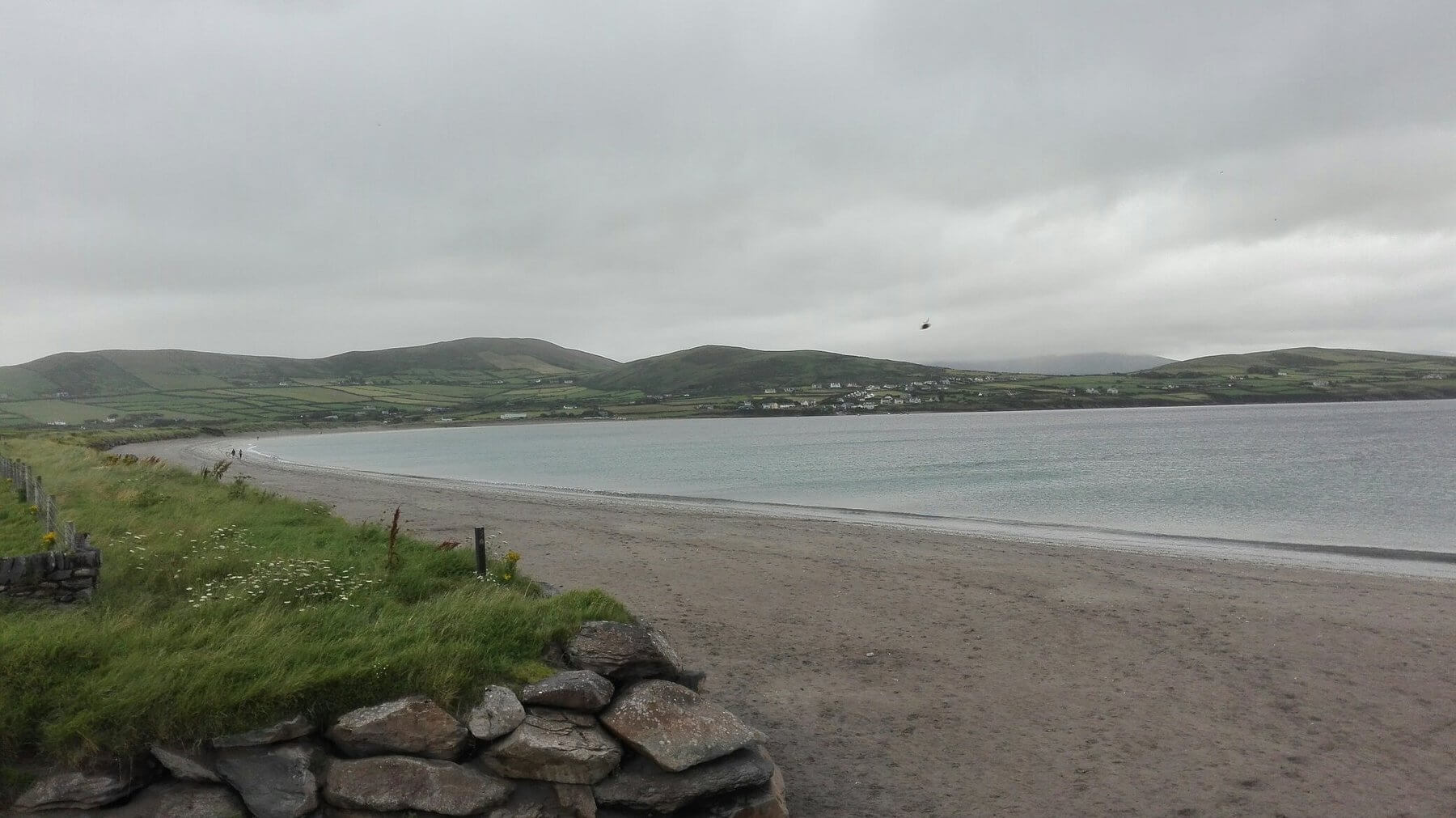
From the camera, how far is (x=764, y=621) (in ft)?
47.6

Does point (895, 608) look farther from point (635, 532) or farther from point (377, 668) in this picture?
point (635, 532)

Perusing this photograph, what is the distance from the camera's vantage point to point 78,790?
19.9ft

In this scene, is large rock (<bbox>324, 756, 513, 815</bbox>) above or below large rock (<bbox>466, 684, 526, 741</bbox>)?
below

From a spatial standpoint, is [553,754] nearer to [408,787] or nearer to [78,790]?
[408,787]

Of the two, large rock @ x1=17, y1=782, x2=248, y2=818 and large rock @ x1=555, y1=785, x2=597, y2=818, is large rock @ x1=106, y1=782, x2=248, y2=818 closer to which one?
large rock @ x1=17, y1=782, x2=248, y2=818

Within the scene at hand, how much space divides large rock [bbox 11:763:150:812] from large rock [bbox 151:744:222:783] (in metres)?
0.21

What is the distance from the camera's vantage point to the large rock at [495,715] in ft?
22.6

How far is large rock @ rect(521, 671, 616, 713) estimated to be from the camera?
7234 millimetres

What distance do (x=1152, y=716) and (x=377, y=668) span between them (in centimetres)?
870

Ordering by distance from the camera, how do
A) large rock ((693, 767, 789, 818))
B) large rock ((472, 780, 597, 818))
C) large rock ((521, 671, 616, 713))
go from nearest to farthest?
large rock ((472, 780, 597, 818)) < large rock ((693, 767, 789, 818)) < large rock ((521, 671, 616, 713))

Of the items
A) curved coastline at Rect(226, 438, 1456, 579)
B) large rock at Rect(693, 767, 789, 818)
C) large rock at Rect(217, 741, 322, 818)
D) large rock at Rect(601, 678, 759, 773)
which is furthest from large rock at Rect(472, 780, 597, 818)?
curved coastline at Rect(226, 438, 1456, 579)

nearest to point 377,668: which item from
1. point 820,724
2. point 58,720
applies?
point 58,720

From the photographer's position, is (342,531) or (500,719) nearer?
(500,719)

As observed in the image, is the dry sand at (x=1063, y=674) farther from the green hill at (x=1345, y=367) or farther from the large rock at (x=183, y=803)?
the green hill at (x=1345, y=367)
